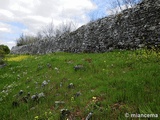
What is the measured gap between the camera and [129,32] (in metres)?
12.7

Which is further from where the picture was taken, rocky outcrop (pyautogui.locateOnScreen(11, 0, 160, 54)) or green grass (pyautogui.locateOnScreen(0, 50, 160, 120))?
rocky outcrop (pyautogui.locateOnScreen(11, 0, 160, 54))

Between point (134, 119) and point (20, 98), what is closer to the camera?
point (134, 119)

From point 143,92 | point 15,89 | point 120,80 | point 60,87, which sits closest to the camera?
point 143,92

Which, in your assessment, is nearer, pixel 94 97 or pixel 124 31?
pixel 94 97

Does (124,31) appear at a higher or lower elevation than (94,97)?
higher

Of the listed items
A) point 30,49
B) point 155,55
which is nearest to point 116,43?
point 155,55

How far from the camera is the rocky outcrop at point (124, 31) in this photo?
1113 cm

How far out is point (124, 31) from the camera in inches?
517

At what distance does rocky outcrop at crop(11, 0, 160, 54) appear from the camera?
438 inches

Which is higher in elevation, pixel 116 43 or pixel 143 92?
pixel 116 43

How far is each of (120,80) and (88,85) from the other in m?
1.45

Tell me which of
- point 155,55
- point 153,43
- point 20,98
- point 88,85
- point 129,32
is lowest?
point 20,98

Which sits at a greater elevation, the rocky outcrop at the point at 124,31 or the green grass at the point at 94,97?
the rocky outcrop at the point at 124,31

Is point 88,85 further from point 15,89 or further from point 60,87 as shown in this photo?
point 15,89
